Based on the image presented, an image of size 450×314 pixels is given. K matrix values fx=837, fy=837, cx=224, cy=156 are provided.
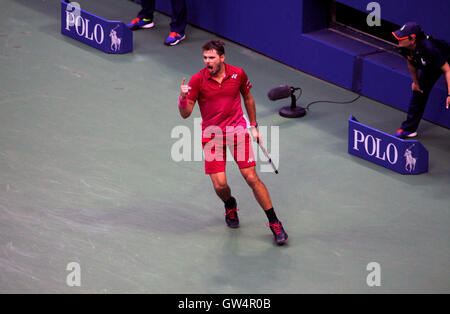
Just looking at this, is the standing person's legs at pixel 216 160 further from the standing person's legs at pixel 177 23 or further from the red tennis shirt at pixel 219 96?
the standing person's legs at pixel 177 23

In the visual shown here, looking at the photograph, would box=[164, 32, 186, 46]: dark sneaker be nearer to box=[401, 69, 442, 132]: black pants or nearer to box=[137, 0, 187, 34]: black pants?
box=[137, 0, 187, 34]: black pants

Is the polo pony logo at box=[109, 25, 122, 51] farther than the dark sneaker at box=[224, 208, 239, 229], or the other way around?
the polo pony logo at box=[109, 25, 122, 51]

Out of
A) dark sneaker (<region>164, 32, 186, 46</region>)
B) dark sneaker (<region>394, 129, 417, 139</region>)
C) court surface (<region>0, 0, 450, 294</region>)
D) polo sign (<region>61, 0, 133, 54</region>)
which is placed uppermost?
polo sign (<region>61, 0, 133, 54</region>)

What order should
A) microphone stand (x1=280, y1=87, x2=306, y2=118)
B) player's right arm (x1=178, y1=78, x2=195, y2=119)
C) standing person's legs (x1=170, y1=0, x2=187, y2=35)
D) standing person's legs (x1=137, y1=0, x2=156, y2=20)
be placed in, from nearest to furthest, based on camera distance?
player's right arm (x1=178, y1=78, x2=195, y2=119)
microphone stand (x1=280, y1=87, x2=306, y2=118)
standing person's legs (x1=170, y1=0, x2=187, y2=35)
standing person's legs (x1=137, y1=0, x2=156, y2=20)

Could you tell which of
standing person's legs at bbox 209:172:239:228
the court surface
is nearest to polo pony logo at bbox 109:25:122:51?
the court surface

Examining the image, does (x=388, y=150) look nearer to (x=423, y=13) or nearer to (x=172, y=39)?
(x=423, y=13)

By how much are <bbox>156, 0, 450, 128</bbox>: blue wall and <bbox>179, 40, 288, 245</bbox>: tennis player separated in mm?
3356

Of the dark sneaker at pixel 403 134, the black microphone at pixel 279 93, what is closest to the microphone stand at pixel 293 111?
the black microphone at pixel 279 93

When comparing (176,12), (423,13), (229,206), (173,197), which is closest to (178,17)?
(176,12)

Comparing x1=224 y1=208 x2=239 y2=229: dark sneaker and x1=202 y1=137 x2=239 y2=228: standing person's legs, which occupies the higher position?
x1=202 y1=137 x2=239 y2=228: standing person's legs

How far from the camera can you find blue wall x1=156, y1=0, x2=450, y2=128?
34.3 ft

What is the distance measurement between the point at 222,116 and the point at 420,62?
3.00m

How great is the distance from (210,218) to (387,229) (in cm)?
181
